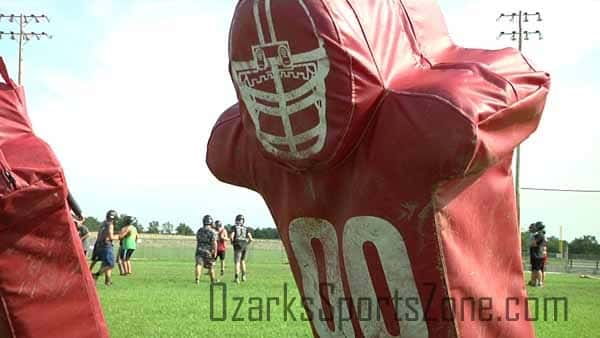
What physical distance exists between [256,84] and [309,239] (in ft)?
2.09

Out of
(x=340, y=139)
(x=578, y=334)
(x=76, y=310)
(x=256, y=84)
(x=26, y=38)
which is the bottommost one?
(x=578, y=334)

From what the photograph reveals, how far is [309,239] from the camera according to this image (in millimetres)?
3008

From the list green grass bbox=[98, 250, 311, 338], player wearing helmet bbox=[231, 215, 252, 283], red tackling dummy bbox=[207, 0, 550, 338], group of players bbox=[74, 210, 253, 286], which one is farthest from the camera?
player wearing helmet bbox=[231, 215, 252, 283]

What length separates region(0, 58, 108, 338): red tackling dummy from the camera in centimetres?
382

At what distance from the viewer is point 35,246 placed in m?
3.93

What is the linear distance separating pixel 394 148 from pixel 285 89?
0.43 m

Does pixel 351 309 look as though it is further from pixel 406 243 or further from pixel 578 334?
pixel 578 334

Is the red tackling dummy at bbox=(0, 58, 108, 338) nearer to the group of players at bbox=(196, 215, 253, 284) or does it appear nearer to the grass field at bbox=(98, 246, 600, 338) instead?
the grass field at bbox=(98, 246, 600, 338)

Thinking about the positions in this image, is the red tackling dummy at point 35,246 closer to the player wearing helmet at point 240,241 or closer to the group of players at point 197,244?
the group of players at point 197,244

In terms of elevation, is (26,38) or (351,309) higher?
(26,38)

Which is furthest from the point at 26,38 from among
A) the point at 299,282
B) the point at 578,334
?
the point at 299,282

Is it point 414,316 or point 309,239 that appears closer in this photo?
point 414,316

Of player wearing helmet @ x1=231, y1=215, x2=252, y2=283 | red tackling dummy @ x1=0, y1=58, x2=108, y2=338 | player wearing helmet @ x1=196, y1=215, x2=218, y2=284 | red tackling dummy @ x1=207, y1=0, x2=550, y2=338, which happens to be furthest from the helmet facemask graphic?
player wearing helmet @ x1=231, y1=215, x2=252, y2=283

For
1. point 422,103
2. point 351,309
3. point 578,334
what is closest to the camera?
point 422,103
